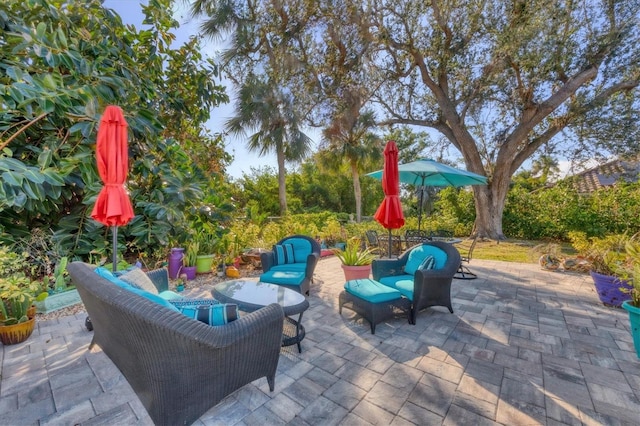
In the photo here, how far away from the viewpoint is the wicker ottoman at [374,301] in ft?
10.2

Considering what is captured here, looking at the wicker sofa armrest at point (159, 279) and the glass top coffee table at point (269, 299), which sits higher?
the wicker sofa armrest at point (159, 279)

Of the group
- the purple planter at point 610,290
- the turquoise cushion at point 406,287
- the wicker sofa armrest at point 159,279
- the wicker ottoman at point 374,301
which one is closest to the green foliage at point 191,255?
the wicker sofa armrest at point 159,279

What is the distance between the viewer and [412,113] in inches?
468

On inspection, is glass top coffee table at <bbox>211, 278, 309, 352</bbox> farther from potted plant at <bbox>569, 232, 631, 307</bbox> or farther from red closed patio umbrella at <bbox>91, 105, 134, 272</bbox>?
potted plant at <bbox>569, 232, 631, 307</bbox>

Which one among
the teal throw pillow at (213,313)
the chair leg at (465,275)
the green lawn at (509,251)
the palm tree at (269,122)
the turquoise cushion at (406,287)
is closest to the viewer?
the teal throw pillow at (213,313)

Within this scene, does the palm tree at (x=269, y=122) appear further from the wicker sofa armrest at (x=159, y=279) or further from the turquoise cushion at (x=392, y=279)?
the wicker sofa armrest at (x=159, y=279)

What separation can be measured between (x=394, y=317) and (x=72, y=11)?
6.14 metres

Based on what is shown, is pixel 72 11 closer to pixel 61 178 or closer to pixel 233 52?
pixel 61 178

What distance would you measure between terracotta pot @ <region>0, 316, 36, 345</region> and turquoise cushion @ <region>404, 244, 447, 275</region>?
4386 millimetres

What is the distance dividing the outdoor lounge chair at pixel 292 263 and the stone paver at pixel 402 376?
23.3 inches

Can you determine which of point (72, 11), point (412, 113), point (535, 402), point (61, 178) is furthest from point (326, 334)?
point (412, 113)

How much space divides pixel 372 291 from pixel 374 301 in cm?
18

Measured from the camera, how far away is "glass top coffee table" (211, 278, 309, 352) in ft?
8.56

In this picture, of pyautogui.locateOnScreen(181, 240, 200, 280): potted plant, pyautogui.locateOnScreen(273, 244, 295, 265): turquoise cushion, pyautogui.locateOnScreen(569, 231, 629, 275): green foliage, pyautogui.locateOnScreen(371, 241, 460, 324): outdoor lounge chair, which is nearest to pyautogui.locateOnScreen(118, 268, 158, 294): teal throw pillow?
pyautogui.locateOnScreen(273, 244, 295, 265): turquoise cushion
